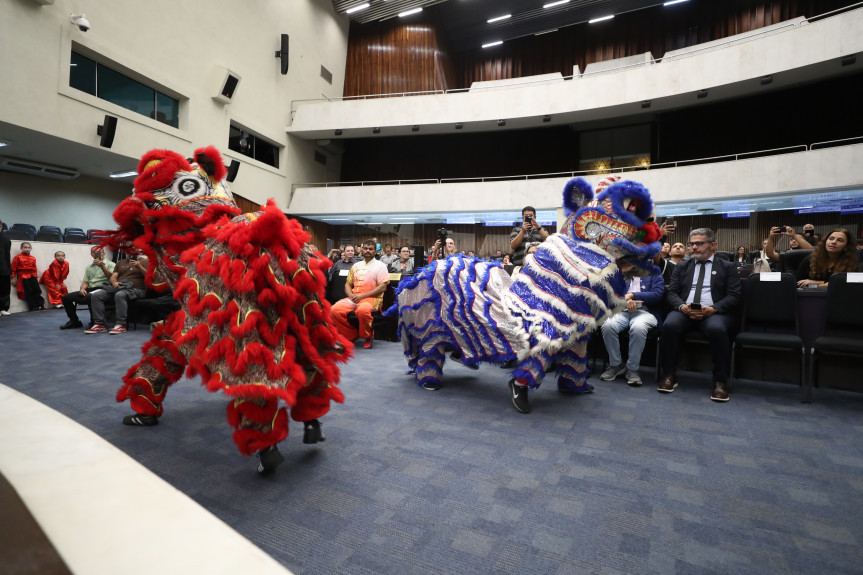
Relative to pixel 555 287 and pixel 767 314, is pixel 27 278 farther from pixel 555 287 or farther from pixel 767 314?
pixel 767 314

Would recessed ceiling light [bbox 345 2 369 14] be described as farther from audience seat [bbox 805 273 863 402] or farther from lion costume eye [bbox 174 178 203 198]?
audience seat [bbox 805 273 863 402]

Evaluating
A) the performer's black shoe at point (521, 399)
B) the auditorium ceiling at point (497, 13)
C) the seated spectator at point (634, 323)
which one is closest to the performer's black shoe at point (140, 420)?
the performer's black shoe at point (521, 399)

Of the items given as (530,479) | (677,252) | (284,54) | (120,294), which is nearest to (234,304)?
(530,479)

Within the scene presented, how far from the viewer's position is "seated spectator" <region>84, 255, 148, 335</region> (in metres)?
5.30

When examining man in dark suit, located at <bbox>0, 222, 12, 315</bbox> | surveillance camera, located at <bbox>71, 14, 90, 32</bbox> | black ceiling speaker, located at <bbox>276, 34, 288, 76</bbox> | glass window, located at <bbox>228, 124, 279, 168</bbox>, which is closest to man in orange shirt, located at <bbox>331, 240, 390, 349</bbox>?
man in dark suit, located at <bbox>0, 222, 12, 315</bbox>

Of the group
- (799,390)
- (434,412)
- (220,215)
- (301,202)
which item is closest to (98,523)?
(220,215)

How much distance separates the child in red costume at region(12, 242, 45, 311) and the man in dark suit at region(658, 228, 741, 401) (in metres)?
8.85

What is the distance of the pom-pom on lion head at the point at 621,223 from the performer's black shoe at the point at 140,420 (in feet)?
8.67

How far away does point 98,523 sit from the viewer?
38cm

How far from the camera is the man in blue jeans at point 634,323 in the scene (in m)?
3.51

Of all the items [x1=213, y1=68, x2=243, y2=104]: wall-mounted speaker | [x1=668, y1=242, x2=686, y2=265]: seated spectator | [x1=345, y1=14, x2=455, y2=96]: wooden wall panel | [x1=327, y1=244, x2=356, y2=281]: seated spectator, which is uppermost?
[x1=345, y1=14, x2=455, y2=96]: wooden wall panel

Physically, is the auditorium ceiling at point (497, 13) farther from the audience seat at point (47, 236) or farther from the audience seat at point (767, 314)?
the audience seat at point (767, 314)

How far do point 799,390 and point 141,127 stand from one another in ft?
37.2

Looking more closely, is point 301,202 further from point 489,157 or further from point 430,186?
point 489,157
